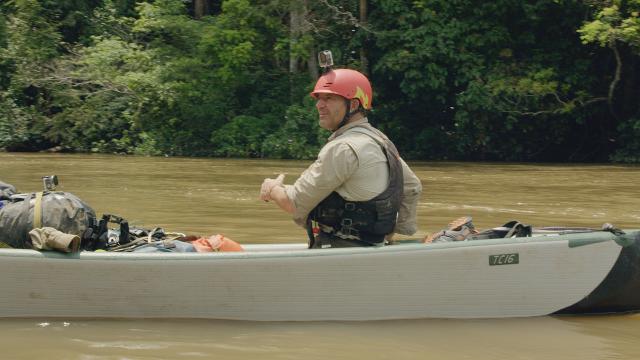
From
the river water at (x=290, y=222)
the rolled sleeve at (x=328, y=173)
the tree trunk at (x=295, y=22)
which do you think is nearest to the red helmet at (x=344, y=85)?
the rolled sleeve at (x=328, y=173)

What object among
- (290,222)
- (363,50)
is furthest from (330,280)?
(363,50)

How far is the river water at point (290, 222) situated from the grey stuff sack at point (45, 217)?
431 mm

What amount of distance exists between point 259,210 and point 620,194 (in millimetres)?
4821

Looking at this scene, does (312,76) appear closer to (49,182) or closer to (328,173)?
(49,182)

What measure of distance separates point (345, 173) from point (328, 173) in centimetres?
8

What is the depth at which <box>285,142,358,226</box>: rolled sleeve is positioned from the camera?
486 centimetres

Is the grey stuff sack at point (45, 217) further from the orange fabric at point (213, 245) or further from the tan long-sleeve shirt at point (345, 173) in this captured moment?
the tan long-sleeve shirt at point (345, 173)

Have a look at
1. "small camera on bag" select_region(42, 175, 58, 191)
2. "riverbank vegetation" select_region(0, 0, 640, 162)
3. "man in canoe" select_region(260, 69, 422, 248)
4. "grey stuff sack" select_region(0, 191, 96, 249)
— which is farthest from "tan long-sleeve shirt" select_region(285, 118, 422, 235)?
"riverbank vegetation" select_region(0, 0, 640, 162)

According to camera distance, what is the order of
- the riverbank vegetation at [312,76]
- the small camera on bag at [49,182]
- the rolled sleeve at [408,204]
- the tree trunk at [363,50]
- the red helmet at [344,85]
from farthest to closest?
1. the tree trunk at [363,50]
2. the riverbank vegetation at [312,76]
3. the rolled sleeve at [408,204]
4. the small camera on bag at [49,182]
5. the red helmet at [344,85]

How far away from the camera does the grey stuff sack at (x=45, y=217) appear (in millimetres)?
5020

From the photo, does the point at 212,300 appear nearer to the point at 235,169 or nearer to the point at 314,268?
the point at 314,268

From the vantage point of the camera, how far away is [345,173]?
16.0ft

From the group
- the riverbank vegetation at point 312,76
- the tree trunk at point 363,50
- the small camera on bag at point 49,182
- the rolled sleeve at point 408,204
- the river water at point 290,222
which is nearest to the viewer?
the river water at point 290,222

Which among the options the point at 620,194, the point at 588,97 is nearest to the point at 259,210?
the point at 620,194
